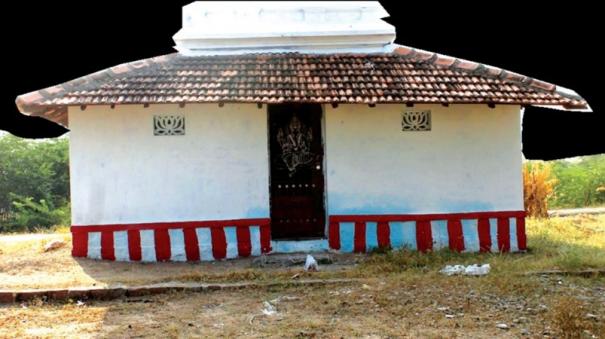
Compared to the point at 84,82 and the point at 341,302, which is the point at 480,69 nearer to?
the point at 341,302

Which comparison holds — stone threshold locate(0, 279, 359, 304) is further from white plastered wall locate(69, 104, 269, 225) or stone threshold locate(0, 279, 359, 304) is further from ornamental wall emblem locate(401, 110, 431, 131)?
ornamental wall emblem locate(401, 110, 431, 131)

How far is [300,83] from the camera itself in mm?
9695

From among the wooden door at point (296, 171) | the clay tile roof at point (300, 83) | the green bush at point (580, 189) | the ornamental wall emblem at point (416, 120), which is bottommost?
the green bush at point (580, 189)

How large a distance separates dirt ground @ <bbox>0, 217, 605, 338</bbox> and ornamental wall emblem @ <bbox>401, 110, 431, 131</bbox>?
212 cm

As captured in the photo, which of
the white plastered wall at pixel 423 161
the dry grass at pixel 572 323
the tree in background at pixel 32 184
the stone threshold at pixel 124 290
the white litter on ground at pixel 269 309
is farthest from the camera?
the tree in background at pixel 32 184

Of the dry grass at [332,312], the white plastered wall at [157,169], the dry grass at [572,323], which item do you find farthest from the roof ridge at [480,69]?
the dry grass at [572,323]

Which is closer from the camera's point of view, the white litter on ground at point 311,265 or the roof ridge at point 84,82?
the white litter on ground at point 311,265

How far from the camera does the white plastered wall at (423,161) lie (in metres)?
10.1

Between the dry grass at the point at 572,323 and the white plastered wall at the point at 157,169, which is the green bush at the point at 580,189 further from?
the dry grass at the point at 572,323

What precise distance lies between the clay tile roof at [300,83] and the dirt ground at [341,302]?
241 cm

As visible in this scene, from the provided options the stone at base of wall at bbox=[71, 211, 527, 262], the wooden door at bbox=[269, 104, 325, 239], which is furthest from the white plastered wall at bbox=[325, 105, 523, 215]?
the wooden door at bbox=[269, 104, 325, 239]

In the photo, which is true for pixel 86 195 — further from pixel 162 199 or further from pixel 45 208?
pixel 45 208

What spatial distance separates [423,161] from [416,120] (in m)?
0.68

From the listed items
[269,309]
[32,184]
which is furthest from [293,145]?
[32,184]
